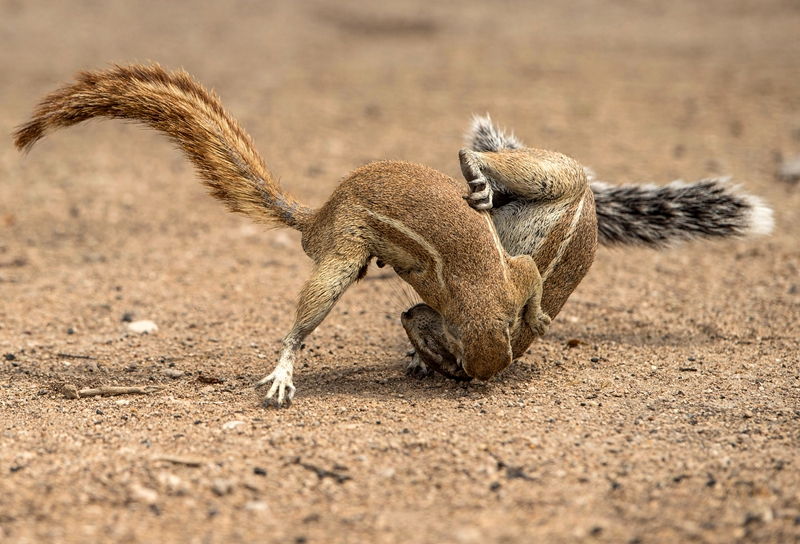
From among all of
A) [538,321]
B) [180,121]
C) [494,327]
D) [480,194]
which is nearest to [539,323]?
[538,321]

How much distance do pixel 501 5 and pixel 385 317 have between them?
48.8 feet

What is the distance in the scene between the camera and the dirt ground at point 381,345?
11.0 feet

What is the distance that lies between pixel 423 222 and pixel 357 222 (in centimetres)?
40

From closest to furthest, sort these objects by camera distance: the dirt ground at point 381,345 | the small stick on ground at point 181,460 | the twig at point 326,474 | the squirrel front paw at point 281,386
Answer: the dirt ground at point 381,345
the twig at point 326,474
the small stick on ground at point 181,460
the squirrel front paw at point 281,386

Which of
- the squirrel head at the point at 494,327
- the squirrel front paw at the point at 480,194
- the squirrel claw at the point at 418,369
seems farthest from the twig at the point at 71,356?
Answer: the squirrel front paw at the point at 480,194

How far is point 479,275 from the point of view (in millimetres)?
4418

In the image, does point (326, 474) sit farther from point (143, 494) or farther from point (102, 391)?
point (102, 391)

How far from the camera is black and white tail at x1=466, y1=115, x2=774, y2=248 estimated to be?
557 cm

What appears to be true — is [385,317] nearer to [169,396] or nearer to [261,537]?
[169,396]

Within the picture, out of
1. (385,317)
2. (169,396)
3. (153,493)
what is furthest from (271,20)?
(153,493)

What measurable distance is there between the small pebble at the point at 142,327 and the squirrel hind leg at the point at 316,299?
1.92 metres

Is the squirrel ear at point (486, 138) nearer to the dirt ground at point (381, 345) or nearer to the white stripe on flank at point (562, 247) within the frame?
the white stripe on flank at point (562, 247)

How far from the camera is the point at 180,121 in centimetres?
500

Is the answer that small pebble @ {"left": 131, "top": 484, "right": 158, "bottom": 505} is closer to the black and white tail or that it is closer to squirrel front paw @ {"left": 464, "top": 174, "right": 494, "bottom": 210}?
squirrel front paw @ {"left": 464, "top": 174, "right": 494, "bottom": 210}
